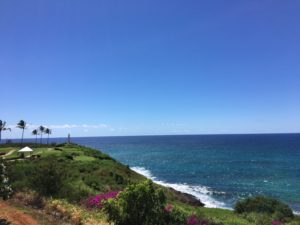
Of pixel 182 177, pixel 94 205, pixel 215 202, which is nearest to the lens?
pixel 94 205

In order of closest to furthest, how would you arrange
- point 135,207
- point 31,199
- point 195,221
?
1. point 135,207
2. point 195,221
3. point 31,199

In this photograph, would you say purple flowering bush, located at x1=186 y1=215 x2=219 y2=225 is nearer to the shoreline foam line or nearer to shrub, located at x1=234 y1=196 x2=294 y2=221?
shrub, located at x1=234 y1=196 x2=294 y2=221

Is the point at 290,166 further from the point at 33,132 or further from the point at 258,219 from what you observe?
the point at 33,132

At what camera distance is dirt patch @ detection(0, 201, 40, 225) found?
1215 centimetres

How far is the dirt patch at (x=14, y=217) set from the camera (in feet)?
39.9

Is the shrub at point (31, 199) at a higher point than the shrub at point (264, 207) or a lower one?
higher

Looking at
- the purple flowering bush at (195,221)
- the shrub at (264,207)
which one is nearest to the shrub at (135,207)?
the purple flowering bush at (195,221)

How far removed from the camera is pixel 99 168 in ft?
123

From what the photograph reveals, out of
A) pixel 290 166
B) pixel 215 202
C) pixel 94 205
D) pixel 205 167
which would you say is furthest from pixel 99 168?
pixel 290 166

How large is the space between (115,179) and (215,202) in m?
15.4

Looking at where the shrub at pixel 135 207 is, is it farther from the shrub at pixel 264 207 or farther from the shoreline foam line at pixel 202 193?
the shoreline foam line at pixel 202 193

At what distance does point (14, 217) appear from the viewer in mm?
12695

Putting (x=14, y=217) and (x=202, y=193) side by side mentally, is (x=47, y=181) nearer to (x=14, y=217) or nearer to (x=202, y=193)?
(x=14, y=217)

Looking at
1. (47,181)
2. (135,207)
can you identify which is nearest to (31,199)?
(47,181)
